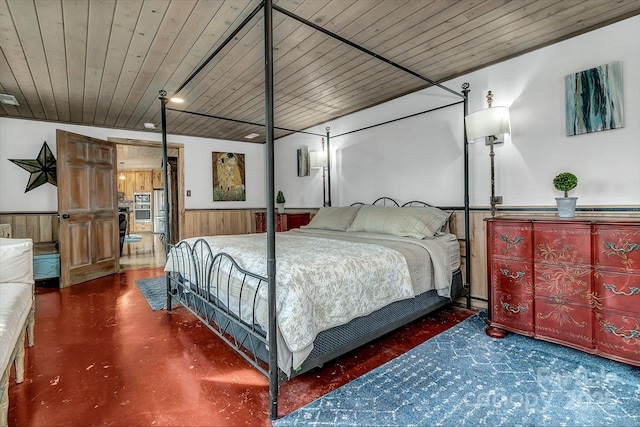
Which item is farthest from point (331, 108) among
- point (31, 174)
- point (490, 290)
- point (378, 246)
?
point (31, 174)

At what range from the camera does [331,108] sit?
418 centimetres

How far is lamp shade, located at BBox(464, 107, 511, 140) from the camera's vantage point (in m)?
2.57

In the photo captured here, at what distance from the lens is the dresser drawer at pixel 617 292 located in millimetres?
1804

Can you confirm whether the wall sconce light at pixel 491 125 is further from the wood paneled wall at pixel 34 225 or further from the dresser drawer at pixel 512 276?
the wood paneled wall at pixel 34 225

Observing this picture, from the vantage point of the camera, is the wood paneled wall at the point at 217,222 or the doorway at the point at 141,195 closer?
the wood paneled wall at the point at 217,222

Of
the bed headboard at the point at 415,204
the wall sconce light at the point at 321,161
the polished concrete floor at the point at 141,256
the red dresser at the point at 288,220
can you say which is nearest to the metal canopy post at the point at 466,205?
the bed headboard at the point at 415,204

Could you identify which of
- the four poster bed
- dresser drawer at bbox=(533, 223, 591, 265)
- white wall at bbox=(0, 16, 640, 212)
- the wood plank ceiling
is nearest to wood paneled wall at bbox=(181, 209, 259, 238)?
white wall at bbox=(0, 16, 640, 212)

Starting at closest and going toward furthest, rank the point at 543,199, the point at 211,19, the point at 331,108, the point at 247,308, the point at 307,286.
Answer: the point at 307,286, the point at 247,308, the point at 211,19, the point at 543,199, the point at 331,108

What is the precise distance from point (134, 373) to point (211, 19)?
240cm

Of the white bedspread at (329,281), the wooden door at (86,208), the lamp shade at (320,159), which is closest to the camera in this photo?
the white bedspread at (329,281)

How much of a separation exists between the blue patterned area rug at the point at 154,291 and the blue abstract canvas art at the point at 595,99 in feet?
13.2

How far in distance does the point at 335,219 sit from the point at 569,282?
7.32 feet

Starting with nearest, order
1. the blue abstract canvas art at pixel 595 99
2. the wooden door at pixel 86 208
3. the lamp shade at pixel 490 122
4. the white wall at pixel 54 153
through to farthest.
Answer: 1. the blue abstract canvas art at pixel 595 99
2. the lamp shade at pixel 490 122
3. the wooden door at pixel 86 208
4. the white wall at pixel 54 153

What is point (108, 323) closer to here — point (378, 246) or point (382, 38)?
point (378, 246)
